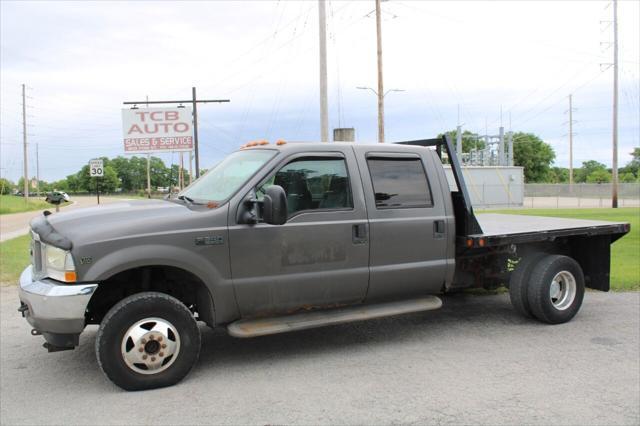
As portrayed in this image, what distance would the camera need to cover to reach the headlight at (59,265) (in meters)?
4.16

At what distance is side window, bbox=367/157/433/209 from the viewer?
542cm

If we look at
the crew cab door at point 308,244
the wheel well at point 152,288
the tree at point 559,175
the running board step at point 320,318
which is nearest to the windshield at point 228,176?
the crew cab door at point 308,244

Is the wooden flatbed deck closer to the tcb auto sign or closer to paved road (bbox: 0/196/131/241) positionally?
paved road (bbox: 0/196/131/241)

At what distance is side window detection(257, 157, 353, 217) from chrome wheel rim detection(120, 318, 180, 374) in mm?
1358

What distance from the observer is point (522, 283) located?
6176mm

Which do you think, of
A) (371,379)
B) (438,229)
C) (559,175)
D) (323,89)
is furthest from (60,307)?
(559,175)

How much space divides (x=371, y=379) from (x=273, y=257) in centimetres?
130

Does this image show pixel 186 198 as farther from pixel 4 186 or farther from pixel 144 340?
pixel 4 186

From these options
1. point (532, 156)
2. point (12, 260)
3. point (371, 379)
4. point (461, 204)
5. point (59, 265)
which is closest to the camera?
point (59, 265)

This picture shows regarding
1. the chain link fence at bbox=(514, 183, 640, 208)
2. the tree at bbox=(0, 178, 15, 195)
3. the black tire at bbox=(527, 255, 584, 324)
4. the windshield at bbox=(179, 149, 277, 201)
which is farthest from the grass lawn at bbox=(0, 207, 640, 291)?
the tree at bbox=(0, 178, 15, 195)

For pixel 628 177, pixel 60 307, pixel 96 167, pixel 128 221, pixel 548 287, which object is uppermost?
pixel 628 177

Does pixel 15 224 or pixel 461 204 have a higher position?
pixel 461 204

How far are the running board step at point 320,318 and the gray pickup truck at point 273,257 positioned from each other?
0.06 feet

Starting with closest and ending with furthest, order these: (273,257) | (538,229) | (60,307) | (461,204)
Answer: (60,307)
(273,257)
(461,204)
(538,229)
